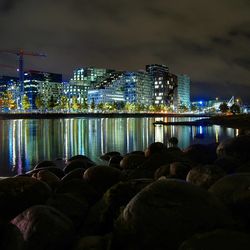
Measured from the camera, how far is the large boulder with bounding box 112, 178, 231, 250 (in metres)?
4.85

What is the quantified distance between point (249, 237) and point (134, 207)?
143cm

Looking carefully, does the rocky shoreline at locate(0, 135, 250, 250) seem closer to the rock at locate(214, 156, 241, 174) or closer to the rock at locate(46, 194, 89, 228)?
the rock at locate(46, 194, 89, 228)

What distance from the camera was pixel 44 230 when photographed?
5.50m

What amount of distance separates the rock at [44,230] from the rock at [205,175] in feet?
10.5

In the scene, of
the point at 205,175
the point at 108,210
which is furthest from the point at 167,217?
the point at 205,175

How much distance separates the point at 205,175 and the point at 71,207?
2.80m

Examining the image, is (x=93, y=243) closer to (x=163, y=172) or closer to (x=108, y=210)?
(x=108, y=210)

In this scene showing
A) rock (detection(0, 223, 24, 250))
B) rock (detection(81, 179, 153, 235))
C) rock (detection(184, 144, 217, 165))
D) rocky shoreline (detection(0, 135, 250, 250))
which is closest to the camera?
rock (detection(0, 223, 24, 250))

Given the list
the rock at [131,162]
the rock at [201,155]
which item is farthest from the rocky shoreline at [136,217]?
the rock at [201,155]

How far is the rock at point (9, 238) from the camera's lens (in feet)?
15.4

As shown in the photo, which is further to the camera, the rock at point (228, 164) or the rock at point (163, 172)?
the rock at point (228, 164)

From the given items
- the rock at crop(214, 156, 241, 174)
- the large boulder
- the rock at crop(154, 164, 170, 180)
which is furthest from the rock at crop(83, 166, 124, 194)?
the large boulder

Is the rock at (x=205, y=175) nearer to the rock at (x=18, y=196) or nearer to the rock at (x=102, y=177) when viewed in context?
the rock at (x=102, y=177)

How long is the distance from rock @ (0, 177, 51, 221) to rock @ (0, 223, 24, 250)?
6.54 ft
